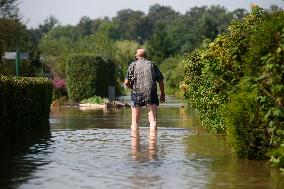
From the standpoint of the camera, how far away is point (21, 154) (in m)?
12.1

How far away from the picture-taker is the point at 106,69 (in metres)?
46.1

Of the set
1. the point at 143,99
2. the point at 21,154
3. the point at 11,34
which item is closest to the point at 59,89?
the point at 11,34


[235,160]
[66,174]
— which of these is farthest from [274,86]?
[66,174]

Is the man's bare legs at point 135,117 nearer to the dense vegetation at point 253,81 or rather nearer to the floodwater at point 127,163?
the floodwater at point 127,163

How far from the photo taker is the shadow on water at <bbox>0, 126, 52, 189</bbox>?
9.38m

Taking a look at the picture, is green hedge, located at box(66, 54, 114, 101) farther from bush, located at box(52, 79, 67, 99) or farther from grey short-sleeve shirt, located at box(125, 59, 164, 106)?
grey short-sleeve shirt, located at box(125, 59, 164, 106)

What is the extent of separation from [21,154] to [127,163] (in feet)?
7.39

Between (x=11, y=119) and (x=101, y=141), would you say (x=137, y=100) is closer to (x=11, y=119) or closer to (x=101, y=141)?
(x=101, y=141)

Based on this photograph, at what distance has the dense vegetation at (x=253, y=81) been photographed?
9383 mm

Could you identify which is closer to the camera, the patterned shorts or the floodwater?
the floodwater

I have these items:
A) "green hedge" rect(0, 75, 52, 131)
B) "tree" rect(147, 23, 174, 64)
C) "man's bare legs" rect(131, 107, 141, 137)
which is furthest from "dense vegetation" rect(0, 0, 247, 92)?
"man's bare legs" rect(131, 107, 141, 137)

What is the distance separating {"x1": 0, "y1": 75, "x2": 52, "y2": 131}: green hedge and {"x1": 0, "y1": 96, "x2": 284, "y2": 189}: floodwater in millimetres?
534

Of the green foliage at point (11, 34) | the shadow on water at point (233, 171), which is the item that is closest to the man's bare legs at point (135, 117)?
the shadow on water at point (233, 171)

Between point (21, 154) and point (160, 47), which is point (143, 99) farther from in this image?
point (160, 47)
